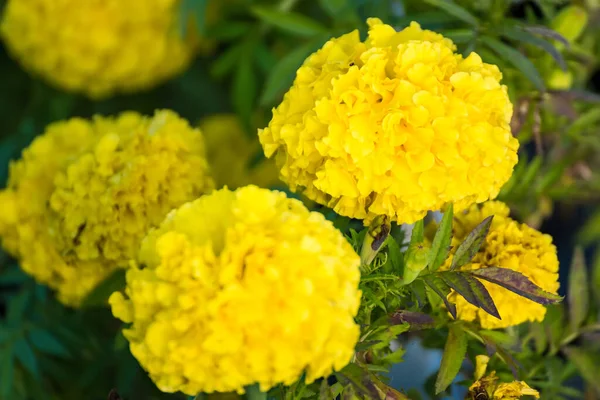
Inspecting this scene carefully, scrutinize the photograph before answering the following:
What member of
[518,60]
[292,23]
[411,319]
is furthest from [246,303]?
[292,23]

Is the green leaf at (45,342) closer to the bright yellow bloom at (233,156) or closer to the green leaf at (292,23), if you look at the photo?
the bright yellow bloom at (233,156)

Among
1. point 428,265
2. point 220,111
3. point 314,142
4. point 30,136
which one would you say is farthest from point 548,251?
point 220,111

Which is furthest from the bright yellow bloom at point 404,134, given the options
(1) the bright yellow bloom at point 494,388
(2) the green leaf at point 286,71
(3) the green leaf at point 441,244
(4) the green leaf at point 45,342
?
(4) the green leaf at point 45,342

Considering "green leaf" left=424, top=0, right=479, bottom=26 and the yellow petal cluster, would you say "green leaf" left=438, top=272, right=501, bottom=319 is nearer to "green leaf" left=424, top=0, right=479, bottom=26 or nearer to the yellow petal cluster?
"green leaf" left=424, top=0, right=479, bottom=26

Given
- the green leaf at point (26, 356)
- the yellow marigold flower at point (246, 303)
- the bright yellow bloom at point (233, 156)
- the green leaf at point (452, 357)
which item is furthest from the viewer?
the bright yellow bloom at point (233, 156)

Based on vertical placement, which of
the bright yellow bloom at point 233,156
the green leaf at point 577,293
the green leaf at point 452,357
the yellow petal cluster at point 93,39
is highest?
the green leaf at point 452,357

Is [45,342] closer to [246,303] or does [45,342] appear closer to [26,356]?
[26,356]

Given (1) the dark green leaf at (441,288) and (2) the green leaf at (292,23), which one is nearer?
(1) the dark green leaf at (441,288)
